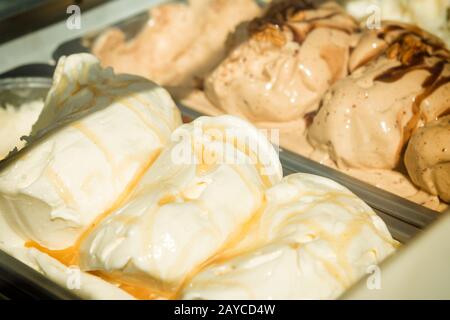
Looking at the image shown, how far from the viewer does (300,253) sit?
1307 millimetres

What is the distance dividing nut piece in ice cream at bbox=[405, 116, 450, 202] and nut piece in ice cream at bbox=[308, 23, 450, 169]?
81 millimetres

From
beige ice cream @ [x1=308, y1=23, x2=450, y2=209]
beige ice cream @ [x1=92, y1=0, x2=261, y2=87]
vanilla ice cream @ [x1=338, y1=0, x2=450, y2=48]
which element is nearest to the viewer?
beige ice cream @ [x1=308, y1=23, x2=450, y2=209]

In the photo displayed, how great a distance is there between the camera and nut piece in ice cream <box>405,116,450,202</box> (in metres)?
1.81

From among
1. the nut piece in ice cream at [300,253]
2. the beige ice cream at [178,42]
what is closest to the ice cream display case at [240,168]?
the nut piece in ice cream at [300,253]

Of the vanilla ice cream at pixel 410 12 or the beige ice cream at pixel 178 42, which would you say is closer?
the vanilla ice cream at pixel 410 12

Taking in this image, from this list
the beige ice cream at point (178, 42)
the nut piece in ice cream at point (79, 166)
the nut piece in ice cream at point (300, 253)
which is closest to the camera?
the nut piece in ice cream at point (300, 253)

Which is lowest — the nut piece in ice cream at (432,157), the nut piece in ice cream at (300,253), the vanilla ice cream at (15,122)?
the nut piece in ice cream at (432,157)

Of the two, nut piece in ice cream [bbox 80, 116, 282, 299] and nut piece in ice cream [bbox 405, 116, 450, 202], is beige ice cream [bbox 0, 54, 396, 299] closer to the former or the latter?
nut piece in ice cream [bbox 80, 116, 282, 299]

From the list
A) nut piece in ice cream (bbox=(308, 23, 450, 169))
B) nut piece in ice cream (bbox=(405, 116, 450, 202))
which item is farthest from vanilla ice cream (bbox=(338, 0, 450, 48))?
nut piece in ice cream (bbox=(405, 116, 450, 202))

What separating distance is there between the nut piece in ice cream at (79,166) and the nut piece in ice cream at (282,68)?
61 cm

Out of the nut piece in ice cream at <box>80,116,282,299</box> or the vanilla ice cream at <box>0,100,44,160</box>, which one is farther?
the vanilla ice cream at <box>0,100,44,160</box>

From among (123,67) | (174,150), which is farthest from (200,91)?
(174,150)

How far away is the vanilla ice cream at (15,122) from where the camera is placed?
2082 mm

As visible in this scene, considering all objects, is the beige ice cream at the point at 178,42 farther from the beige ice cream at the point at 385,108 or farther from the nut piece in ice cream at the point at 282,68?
the beige ice cream at the point at 385,108
